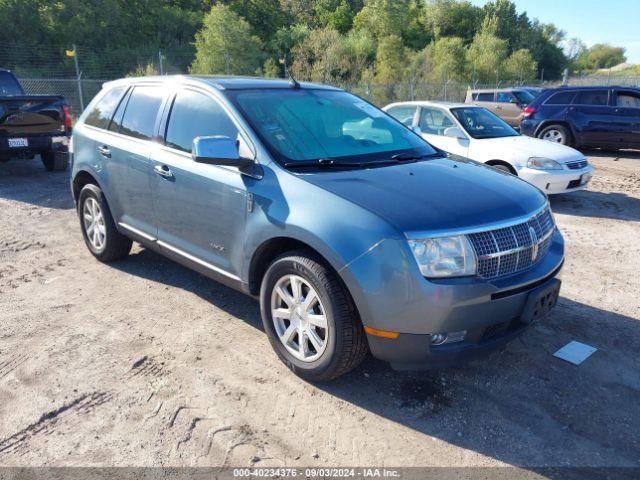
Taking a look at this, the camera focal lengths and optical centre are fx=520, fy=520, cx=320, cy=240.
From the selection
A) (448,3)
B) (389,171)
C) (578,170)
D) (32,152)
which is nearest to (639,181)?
(578,170)

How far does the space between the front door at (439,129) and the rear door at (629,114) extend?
6389 millimetres

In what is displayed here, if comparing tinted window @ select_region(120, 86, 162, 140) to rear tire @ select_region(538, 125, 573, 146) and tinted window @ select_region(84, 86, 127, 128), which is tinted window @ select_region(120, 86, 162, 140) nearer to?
tinted window @ select_region(84, 86, 127, 128)

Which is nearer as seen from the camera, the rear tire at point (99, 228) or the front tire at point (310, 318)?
the front tire at point (310, 318)

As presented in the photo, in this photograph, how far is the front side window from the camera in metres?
8.47

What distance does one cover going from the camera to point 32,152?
923 cm

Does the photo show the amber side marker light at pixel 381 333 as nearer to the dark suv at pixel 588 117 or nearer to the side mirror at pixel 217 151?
the side mirror at pixel 217 151

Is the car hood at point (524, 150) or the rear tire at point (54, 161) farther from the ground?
the car hood at point (524, 150)

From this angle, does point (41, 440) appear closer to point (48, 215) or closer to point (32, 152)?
point (48, 215)

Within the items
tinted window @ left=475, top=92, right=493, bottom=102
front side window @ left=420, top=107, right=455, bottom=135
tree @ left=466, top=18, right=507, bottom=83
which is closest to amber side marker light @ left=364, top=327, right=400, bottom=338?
front side window @ left=420, top=107, right=455, bottom=135

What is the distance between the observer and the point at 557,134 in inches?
510

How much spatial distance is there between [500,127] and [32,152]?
26.6ft

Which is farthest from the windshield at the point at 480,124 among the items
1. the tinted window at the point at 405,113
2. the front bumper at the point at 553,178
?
the front bumper at the point at 553,178

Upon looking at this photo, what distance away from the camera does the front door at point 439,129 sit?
8172mm

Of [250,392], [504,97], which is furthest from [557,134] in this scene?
[250,392]
